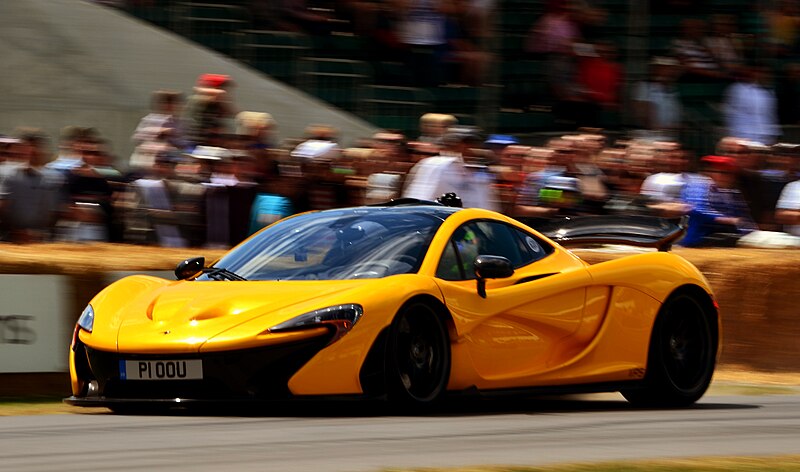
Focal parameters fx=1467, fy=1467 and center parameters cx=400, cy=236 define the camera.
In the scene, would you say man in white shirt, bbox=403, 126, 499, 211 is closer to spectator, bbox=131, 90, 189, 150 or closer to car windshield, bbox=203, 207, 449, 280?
spectator, bbox=131, 90, 189, 150

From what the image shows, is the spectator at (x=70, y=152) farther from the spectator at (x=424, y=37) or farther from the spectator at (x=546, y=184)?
the spectator at (x=424, y=37)

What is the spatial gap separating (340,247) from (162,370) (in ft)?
4.46

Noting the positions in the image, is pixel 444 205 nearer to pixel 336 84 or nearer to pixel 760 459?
pixel 760 459

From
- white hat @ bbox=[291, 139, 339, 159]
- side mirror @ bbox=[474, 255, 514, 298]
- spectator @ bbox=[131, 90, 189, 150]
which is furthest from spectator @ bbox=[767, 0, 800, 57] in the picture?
side mirror @ bbox=[474, 255, 514, 298]

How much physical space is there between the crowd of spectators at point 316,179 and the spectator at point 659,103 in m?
1.80

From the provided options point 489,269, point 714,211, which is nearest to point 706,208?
point 714,211

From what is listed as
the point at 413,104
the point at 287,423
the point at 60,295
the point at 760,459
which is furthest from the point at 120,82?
the point at 760,459

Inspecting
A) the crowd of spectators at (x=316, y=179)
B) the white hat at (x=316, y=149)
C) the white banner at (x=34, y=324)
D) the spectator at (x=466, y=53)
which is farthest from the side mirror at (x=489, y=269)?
the spectator at (x=466, y=53)

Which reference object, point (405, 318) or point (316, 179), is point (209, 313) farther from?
point (316, 179)

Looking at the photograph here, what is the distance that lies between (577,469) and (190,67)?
1083 centimetres

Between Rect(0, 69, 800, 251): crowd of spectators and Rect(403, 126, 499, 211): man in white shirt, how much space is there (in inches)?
0.4

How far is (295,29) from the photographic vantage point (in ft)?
52.0

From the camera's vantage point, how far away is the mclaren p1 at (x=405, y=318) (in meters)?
7.08

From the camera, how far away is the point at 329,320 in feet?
23.2
